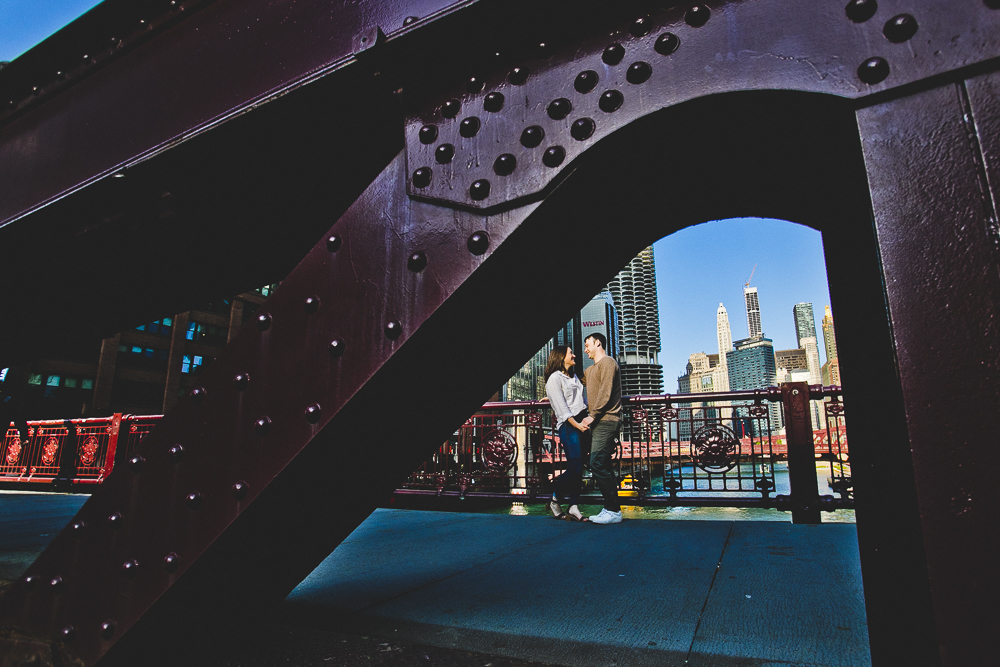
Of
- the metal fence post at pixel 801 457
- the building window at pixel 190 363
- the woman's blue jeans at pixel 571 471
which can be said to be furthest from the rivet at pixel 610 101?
the building window at pixel 190 363

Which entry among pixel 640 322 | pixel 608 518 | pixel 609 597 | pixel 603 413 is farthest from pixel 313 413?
pixel 640 322

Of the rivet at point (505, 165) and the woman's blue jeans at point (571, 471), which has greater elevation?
the rivet at point (505, 165)

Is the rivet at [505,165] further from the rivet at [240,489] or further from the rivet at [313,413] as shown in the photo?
the rivet at [240,489]

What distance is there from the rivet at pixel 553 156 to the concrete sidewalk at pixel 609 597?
58.5 inches

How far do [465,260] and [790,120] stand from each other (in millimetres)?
649

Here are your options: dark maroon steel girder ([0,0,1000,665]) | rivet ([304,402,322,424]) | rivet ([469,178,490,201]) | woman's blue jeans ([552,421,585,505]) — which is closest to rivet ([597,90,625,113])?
dark maroon steel girder ([0,0,1000,665])

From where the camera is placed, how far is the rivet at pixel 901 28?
704 millimetres

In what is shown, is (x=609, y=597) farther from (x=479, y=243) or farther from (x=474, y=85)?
(x=474, y=85)

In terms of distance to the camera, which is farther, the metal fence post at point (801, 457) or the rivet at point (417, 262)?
the metal fence post at point (801, 457)

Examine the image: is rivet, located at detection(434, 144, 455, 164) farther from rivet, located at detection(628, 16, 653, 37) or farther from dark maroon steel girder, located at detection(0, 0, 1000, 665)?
rivet, located at detection(628, 16, 653, 37)

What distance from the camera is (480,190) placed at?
0.96 meters

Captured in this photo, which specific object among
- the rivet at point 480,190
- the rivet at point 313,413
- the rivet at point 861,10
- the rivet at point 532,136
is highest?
the rivet at point 861,10

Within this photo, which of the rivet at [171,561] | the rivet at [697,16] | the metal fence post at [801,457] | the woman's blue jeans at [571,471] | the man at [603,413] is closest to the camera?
the rivet at [697,16]

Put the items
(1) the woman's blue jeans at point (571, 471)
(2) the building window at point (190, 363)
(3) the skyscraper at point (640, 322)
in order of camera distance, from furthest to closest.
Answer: (3) the skyscraper at point (640, 322), (2) the building window at point (190, 363), (1) the woman's blue jeans at point (571, 471)
